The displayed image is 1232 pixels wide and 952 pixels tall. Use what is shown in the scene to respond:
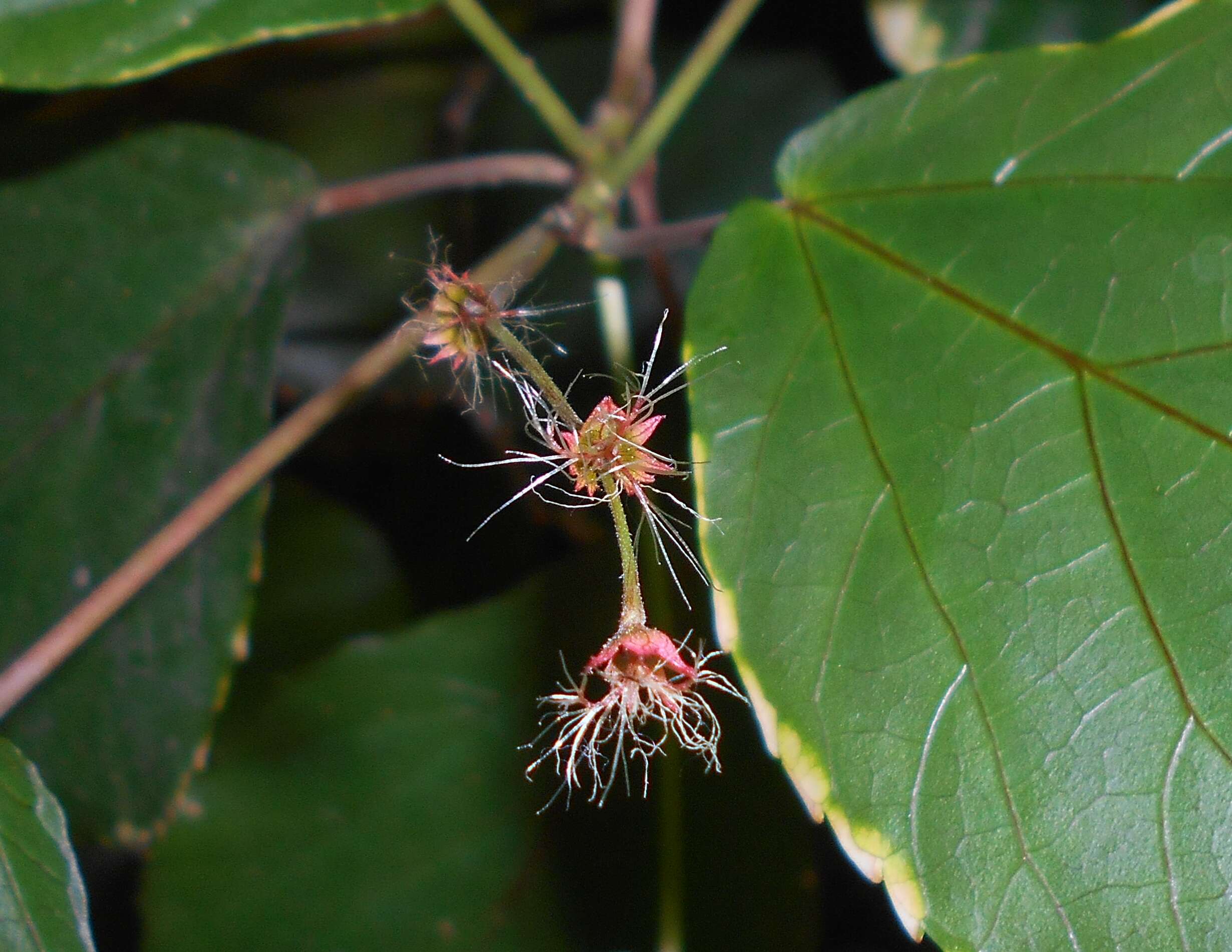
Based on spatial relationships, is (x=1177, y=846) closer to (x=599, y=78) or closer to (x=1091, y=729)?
(x=1091, y=729)

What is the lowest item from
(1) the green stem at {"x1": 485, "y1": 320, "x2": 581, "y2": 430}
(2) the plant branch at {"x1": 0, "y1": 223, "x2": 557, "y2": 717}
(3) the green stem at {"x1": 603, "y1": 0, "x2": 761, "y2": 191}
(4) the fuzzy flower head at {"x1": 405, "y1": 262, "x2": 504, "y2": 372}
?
(1) the green stem at {"x1": 485, "y1": 320, "x2": 581, "y2": 430}

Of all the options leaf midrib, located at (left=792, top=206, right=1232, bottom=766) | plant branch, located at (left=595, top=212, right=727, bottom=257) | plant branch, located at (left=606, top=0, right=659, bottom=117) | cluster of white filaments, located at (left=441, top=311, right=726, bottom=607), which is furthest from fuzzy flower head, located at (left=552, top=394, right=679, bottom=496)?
plant branch, located at (left=606, top=0, right=659, bottom=117)

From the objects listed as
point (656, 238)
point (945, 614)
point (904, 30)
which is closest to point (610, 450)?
point (945, 614)

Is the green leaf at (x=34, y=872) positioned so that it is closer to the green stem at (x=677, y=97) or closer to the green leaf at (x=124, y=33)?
the green leaf at (x=124, y=33)

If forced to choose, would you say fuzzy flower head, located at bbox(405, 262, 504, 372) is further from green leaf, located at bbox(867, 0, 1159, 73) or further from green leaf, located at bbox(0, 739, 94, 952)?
green leaf, located at bbox(867, 0, 1159, 73)

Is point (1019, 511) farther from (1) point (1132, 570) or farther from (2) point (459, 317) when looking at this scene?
(2) point (459, 317)

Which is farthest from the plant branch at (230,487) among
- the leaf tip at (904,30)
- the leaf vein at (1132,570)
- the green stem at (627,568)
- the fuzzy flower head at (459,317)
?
the leaf tip at (904,30)
